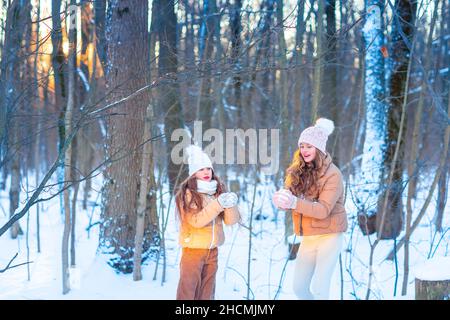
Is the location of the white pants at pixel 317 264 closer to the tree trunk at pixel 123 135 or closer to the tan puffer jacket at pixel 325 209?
the tan puffer jacket at pixel 325 209

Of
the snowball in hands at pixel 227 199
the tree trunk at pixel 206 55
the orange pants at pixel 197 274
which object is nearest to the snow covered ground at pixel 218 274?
the orange pants at pixel 197 274

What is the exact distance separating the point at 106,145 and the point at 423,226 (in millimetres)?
5442

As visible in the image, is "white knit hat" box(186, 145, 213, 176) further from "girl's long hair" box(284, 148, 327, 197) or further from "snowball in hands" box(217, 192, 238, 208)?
"girl's long hair" box(284, 148, 327, 197)

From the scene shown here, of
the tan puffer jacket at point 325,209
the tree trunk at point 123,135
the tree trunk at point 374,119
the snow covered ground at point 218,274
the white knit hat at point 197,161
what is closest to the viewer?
the tan puffer jacket at point 325,209

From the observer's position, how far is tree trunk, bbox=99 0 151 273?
5.88m

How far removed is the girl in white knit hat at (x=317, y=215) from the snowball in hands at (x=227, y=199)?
0.43 metres

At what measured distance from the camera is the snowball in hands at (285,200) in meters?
3.65

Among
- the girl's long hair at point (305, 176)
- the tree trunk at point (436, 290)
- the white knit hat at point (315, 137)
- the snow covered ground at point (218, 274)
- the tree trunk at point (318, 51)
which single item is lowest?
the snow covered ground at point (218, 274)

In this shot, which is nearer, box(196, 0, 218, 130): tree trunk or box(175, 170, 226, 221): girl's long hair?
box(196, 0, 218, 130): tree trunk

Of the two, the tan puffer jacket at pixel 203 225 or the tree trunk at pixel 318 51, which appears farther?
the tree trunk at pixel 318 51

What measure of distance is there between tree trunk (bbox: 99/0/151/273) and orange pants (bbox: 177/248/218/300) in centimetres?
232

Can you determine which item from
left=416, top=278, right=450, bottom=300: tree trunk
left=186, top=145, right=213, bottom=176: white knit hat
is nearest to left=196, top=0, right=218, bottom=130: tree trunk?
left=186, top=145, right=213, bottom=176: white knit hat
